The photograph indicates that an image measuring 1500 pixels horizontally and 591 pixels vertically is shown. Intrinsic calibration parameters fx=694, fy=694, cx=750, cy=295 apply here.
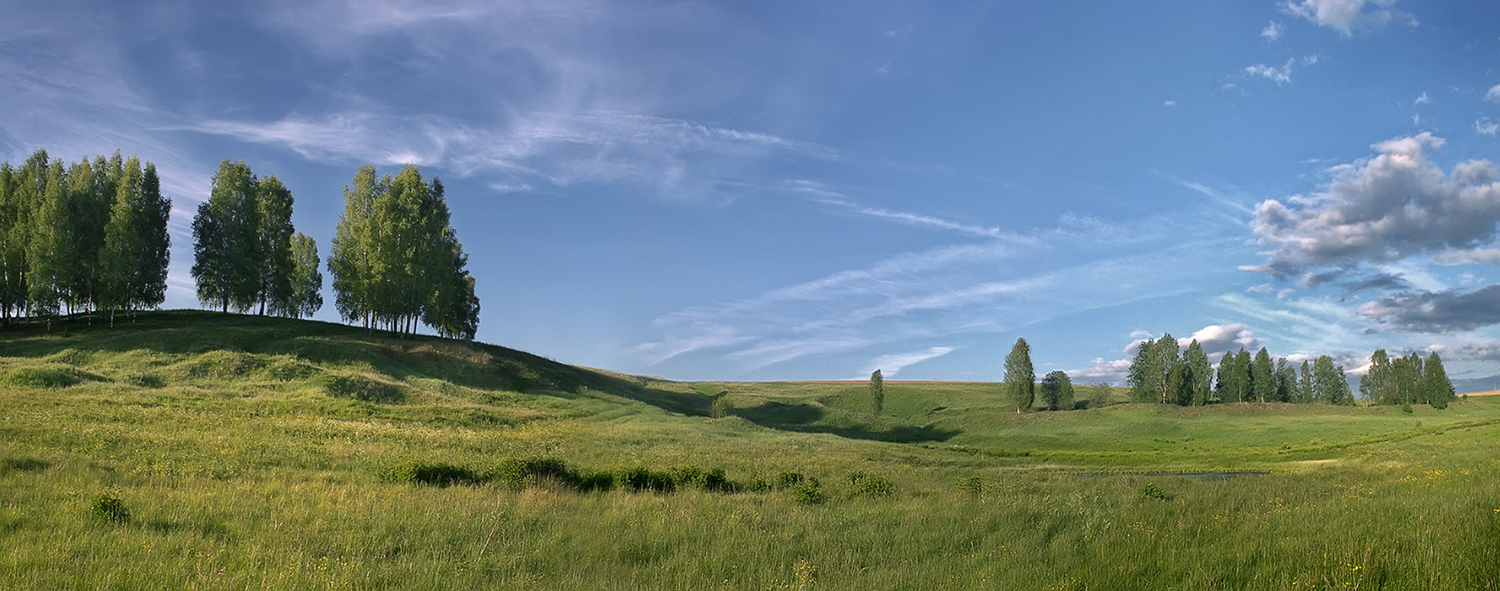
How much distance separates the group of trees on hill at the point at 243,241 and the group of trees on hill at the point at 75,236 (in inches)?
171

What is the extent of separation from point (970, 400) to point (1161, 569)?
11404cm

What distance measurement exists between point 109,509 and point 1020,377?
97.1 metres

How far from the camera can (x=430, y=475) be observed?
1666 cm

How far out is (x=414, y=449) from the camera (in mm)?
24531

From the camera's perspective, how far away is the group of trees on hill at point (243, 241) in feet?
207

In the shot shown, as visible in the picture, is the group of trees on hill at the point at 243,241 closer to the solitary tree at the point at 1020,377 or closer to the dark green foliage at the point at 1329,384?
the solitary tree at the point at 1020,377

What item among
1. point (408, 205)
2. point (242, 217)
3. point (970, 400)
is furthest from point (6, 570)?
point (970, 400)

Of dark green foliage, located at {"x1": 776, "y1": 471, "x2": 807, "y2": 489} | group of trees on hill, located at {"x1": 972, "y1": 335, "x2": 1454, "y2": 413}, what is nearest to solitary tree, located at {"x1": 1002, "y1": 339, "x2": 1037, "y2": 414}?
group of trees on hill, located at {"x1": 972, "y1": 335, "x2": 1454, "y2": 413}

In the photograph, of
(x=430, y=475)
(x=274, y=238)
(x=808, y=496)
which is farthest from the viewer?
(x=274, y=238)

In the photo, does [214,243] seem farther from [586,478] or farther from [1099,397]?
[1099,397]

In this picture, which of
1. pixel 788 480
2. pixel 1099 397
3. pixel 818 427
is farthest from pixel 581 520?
pixel 1099 397

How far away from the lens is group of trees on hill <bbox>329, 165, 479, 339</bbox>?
2261 inches

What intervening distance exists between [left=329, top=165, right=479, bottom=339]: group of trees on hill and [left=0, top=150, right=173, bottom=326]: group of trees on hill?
13.9m

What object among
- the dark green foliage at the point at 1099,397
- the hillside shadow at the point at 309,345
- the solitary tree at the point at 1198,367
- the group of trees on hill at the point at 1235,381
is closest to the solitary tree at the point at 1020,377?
the group of trees on hill at the point at 1235,381
